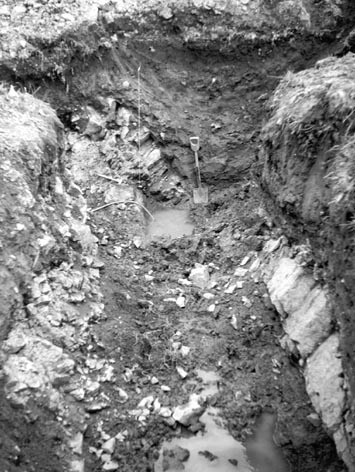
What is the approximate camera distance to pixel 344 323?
3486 millimetres

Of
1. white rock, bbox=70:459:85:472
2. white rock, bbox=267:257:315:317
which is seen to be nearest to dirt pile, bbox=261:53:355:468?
white rock, bbox=267:257:315:317

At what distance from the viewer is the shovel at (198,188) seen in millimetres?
6645

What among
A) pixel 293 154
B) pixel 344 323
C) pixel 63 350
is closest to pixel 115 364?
pixel 63 350

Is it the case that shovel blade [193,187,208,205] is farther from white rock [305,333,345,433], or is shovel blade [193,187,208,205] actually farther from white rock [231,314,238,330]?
white rock [305,333,345,433]

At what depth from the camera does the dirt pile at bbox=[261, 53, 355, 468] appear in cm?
346

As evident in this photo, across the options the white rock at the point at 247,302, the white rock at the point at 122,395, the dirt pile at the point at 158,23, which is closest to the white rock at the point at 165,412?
the white rock at the point at 122,395

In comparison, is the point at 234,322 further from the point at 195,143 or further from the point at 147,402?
the point at 195,143

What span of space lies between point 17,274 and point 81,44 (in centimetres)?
393

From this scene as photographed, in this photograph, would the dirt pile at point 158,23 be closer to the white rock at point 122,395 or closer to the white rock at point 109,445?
the white rock at point 122,395

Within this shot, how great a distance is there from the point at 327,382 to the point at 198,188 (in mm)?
3672

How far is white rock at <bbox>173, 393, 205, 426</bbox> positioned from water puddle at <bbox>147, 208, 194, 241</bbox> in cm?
247

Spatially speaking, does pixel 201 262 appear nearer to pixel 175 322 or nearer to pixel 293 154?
pixel 175 322

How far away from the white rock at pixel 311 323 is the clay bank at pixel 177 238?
0.6 inches

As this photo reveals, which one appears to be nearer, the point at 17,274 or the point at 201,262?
the point at 17,274
